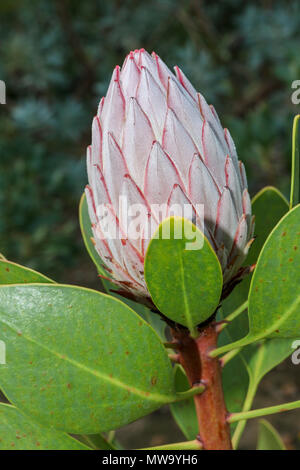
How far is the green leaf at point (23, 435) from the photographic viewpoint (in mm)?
531

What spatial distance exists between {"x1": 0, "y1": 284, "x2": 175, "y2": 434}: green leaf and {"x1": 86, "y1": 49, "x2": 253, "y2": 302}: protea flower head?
0.17 ft

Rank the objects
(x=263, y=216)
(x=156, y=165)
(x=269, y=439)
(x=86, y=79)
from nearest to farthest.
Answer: (x=156, y=165) → (x=263, y=216) → (x=269, y=439) → (x=86, y=79)

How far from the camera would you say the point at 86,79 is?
2539 mm

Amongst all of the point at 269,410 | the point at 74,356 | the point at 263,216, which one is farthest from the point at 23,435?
the point at 263,216

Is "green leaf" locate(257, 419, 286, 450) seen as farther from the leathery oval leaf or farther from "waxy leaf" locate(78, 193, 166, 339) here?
the leathery oval leaf

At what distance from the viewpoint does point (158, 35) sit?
2.44 metres

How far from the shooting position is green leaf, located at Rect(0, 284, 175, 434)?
45cm

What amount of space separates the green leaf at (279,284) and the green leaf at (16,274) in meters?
0.20

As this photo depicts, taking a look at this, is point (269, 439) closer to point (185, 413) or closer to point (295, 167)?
point (185, 413)

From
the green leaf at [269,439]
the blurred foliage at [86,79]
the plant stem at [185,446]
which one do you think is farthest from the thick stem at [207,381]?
the blurred foliage at [86,79]

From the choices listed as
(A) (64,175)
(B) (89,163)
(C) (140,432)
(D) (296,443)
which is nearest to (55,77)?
(A) (64,175)

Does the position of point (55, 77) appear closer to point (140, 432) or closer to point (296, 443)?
point (140, 432)

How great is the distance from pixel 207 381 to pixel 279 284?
0.48ft

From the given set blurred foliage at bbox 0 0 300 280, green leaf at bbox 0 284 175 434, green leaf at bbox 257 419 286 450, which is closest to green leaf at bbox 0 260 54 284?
green leaf at bbox 0 284 175 434
